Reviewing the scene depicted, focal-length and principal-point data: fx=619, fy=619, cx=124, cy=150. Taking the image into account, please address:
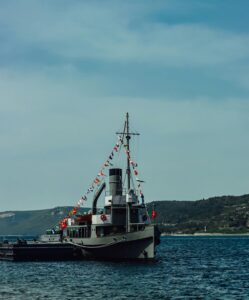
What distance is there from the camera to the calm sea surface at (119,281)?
60062 mm

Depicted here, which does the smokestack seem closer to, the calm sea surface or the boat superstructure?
the boat superstructure

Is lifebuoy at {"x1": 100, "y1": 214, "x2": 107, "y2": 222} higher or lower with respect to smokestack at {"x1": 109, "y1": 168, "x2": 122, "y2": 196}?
lower

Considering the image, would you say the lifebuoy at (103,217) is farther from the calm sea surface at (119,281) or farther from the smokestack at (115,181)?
the calm sea surface at (119,281)

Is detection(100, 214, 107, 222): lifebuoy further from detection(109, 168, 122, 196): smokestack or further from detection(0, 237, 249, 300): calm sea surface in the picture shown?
detection(0, 237, 249, 300): calm sea surface

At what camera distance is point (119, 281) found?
229ft

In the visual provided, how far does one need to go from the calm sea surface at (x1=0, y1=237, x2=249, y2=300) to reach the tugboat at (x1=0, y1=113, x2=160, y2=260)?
2.67 m

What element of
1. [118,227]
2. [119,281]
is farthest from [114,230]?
[119,281]

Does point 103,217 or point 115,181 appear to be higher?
point 115,181

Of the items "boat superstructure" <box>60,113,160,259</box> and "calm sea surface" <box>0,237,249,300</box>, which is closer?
Result: "calm sea surface" <box>0,237,249,300</box>

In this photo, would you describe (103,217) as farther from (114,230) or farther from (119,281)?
(119,281)

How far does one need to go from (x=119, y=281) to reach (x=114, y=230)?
25820 millimetres

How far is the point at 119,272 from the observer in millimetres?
78500

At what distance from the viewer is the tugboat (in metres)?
90.2

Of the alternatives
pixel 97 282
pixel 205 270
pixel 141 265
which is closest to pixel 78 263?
pixel 141 265
